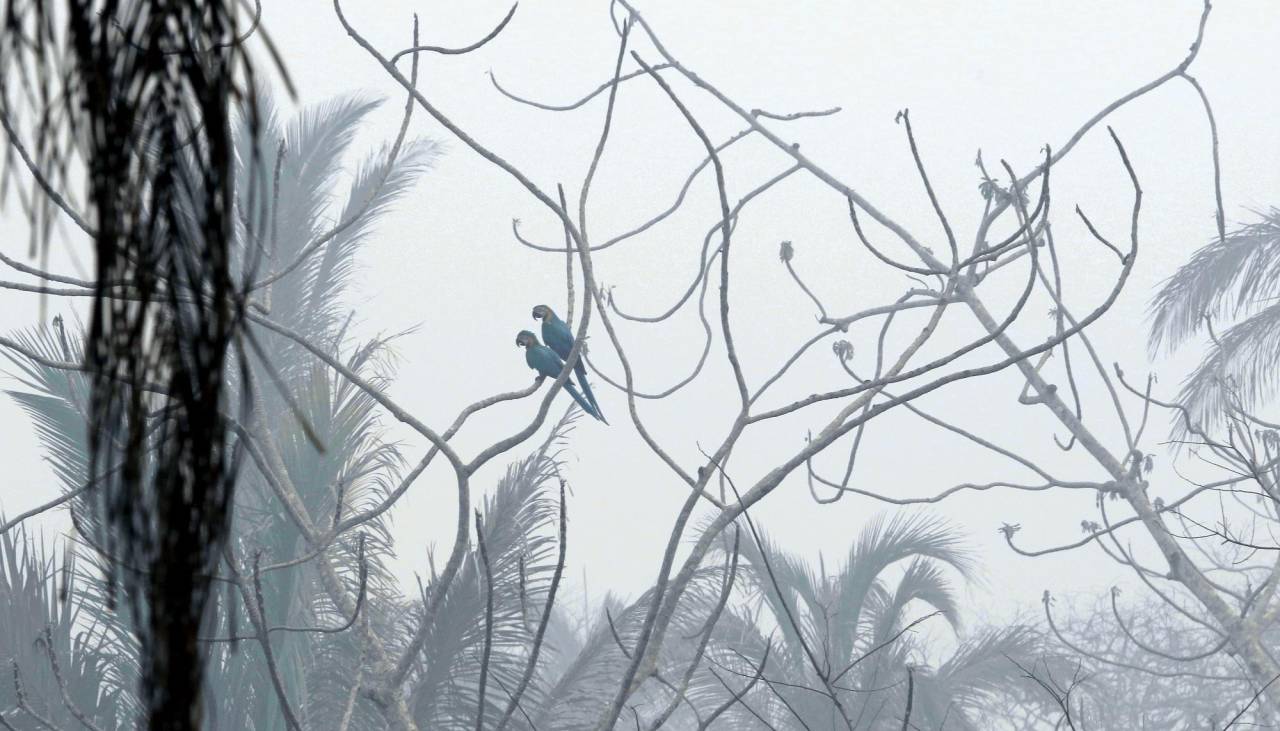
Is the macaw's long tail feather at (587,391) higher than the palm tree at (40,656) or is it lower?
higher

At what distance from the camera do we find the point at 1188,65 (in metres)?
4.43

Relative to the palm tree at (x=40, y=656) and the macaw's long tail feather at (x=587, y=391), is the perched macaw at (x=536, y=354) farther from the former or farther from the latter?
the palm tree at (x=40, y=656)

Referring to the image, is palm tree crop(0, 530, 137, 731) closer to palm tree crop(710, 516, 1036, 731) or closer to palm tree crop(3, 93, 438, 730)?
palm tree crop(3, 93, 438, 730)

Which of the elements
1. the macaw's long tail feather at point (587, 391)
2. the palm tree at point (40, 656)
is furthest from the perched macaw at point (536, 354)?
the palm tree at point (40, 656)

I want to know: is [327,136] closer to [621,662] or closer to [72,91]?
[621,662]

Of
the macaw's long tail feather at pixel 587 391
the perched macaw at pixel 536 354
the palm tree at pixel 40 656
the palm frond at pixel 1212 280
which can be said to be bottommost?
the palm tree at pixel 40 656

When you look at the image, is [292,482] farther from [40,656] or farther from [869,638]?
[869,638]

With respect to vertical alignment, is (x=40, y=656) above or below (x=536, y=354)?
below

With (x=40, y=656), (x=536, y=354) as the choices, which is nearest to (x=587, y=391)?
(x=536, y=354)

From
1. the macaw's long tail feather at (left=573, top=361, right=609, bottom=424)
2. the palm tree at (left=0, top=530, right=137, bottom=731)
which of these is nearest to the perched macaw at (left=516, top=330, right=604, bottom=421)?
the macaw's long tail feather at (left=573, top=361, right=609, bottom=424)

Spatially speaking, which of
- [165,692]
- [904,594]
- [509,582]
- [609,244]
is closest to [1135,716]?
[904,594]

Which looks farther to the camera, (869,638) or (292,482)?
(869,638)

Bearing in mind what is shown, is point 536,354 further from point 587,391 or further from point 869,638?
point 869,638

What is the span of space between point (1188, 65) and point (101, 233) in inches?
181
